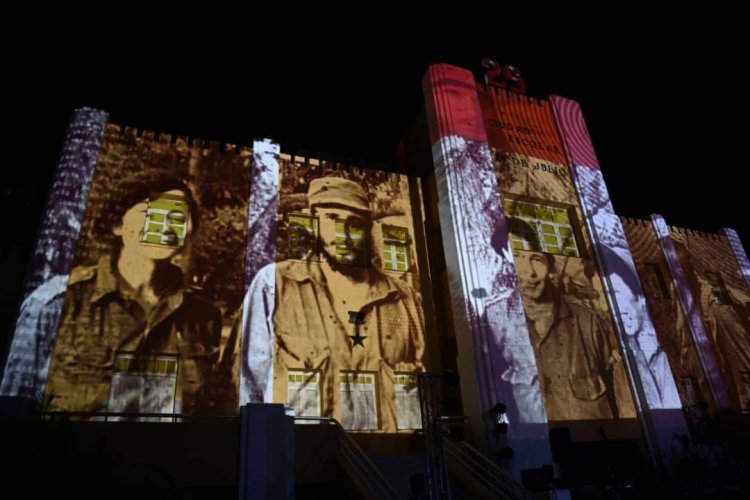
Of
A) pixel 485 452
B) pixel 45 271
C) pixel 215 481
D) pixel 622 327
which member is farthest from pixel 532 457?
pixel 45 271

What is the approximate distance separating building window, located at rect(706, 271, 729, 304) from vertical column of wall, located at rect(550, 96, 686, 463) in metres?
5.42

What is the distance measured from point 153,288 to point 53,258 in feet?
7.51

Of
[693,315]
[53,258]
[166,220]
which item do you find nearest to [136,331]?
[53,258]

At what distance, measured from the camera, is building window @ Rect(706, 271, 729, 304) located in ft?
64.7

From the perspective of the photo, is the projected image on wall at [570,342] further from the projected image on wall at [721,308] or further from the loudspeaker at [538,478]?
the projected image on wall at [721,308]

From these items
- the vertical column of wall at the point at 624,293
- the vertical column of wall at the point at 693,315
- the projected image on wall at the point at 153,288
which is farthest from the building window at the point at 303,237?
the vertical column of wall at the point at 693,315

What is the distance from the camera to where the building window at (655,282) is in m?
18.4

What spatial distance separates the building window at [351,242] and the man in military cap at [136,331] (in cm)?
413

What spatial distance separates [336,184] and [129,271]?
649 cm

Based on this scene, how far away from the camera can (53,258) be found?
11.9 meters

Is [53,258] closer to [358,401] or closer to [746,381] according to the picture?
[358,401]

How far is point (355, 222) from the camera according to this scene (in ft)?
51.5

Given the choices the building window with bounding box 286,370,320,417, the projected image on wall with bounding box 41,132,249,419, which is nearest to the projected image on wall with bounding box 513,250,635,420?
the building window with bounding box 286,370,320,417

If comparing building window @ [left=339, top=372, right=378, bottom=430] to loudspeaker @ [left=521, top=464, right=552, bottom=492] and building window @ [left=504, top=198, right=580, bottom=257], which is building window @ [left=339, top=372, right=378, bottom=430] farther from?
building window @ [left=504, top=198, right=580, bottom=257]
